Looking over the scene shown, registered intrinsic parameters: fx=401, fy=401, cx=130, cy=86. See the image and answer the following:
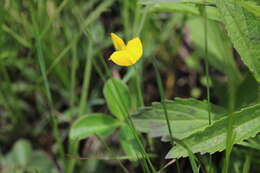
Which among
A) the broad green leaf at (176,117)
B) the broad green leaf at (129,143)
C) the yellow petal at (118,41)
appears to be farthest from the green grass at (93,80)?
the yellow petal at (118,41)

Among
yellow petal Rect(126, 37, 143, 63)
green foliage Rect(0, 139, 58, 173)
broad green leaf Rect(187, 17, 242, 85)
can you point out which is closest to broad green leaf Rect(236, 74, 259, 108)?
broad green leaf Rect(187, 17, 242, 85)

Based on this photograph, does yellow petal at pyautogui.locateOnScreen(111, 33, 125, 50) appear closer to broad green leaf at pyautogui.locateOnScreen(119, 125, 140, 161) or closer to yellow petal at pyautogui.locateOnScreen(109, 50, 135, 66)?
yellow petal at pyautogui.locateOnScreen(109, 50, 135, 66)

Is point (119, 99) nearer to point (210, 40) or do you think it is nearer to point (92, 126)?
point (92, 126)

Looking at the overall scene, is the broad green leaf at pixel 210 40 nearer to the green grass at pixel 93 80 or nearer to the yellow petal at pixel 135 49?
the green grass at pixel 93 80

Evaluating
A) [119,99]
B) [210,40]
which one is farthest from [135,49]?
[210,40]

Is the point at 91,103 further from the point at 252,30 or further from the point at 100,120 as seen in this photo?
the point at 252,30

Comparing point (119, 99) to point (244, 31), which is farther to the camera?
point (119, 99)

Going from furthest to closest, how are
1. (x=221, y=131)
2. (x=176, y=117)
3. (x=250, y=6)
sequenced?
(x=176, y=117) < (x=221, y=131) < (x=250, y=6)
